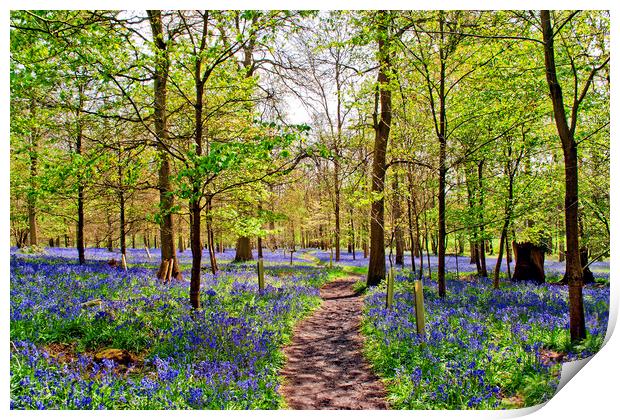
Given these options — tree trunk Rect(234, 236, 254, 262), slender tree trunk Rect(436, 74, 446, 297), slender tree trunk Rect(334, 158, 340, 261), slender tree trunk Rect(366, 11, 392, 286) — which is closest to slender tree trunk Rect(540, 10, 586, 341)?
slender tree trunk Rect(436, 74, 446, 297)

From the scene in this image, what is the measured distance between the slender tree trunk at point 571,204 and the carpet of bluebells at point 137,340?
3315 millimetres

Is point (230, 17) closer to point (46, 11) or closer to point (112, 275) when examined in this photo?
point (46, 11)

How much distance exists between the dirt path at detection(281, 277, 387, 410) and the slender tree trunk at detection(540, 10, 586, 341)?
90.9 inches

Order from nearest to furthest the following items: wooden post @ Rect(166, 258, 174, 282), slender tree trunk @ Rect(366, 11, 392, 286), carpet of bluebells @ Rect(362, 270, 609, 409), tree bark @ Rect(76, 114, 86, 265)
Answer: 1. carpet of bluebells @ Rect(362, 270, 609, 409)
2. tree bark @ Rect(76, 114, 86, 265)
3. wooden post @ Rect(166, 258, 174, 282)
4. slender tree trunk @ Rect(366, 11, 392, 286)

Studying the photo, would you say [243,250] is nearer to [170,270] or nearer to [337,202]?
[170,270]

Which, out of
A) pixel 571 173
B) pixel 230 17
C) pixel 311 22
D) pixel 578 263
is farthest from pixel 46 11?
pixel 578 263

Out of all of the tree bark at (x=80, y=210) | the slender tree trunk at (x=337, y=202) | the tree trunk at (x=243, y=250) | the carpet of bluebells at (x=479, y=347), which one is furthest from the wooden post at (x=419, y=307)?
the tree trunk at (x=243, y=250)

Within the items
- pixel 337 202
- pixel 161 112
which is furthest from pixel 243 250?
pixel 161 112

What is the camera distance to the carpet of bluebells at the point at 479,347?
3.45 metres

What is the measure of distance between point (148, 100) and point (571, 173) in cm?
541

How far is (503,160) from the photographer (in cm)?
631

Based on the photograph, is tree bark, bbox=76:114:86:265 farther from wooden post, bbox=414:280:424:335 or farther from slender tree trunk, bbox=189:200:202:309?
wooden post, bbox=414:280:424:335

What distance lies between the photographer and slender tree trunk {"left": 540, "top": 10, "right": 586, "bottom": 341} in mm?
4027

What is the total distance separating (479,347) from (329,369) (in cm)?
166
